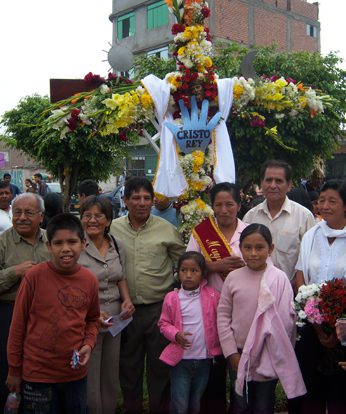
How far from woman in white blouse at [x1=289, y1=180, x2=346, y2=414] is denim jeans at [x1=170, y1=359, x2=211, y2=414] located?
674 millimetres

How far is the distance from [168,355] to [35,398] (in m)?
0.94

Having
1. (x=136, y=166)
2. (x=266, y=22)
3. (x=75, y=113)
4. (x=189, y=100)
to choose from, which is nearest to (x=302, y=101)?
(x=189, y=100)

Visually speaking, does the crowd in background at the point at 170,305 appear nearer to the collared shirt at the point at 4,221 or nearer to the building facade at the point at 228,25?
the collared shirt at the point at 4,221

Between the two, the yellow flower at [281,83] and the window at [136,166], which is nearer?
the yellow flower at [281,83]

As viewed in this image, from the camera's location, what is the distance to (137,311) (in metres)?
3.71

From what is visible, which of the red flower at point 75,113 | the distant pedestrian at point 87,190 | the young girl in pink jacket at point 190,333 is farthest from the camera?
the distant pedestrian at point 87,190

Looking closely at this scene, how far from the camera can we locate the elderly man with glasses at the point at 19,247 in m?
3.30

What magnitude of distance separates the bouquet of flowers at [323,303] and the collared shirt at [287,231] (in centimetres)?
63

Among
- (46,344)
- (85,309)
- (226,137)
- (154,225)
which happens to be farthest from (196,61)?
(46,344)

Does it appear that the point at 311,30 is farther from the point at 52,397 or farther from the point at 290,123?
the point at 52,397

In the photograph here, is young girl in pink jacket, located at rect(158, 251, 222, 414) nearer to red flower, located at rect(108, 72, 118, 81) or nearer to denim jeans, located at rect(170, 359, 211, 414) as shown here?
denim jeans, located at rect(170, 359, 211, 414)

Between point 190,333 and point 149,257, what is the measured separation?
629mm

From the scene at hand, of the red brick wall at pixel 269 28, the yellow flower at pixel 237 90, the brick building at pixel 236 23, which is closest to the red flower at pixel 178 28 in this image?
the yellow flower at pixel 237 90

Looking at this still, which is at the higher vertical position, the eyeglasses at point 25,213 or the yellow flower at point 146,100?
the yellow flower at point 146,100
